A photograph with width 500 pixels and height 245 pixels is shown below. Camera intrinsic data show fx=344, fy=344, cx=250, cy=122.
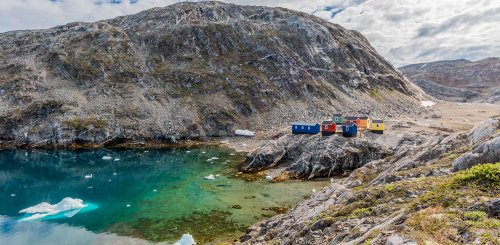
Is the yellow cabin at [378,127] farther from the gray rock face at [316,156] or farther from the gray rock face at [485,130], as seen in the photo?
the gray rock face at [485,130]

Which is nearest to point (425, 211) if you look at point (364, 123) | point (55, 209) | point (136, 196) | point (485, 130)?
point (485, 130)

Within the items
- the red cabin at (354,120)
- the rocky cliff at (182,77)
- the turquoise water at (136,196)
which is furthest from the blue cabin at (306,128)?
the rocky cliff at (182,77)

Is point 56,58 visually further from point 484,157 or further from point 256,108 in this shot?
point 484,157

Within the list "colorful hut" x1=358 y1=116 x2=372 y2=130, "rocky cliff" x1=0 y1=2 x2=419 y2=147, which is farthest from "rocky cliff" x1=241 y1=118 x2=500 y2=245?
"rocky cliff" x1=0 y1=2 x2=419 y2=147

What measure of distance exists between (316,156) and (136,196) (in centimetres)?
2978

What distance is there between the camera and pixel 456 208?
49.9 feet

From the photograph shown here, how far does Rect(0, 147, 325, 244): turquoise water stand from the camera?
37875 mm

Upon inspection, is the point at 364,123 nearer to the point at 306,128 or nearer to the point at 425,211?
the point at 306,128

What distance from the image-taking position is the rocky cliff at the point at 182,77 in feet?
325

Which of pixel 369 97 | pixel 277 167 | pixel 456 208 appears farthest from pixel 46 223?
pixel 369 97

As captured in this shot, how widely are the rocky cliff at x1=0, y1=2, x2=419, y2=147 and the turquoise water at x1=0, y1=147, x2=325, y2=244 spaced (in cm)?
1848

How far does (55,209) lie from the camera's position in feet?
148

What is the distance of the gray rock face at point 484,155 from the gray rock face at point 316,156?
1369 inches

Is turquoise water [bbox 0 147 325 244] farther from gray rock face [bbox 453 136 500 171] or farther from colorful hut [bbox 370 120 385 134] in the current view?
gray rock face [bbox 453 136 500 171]
